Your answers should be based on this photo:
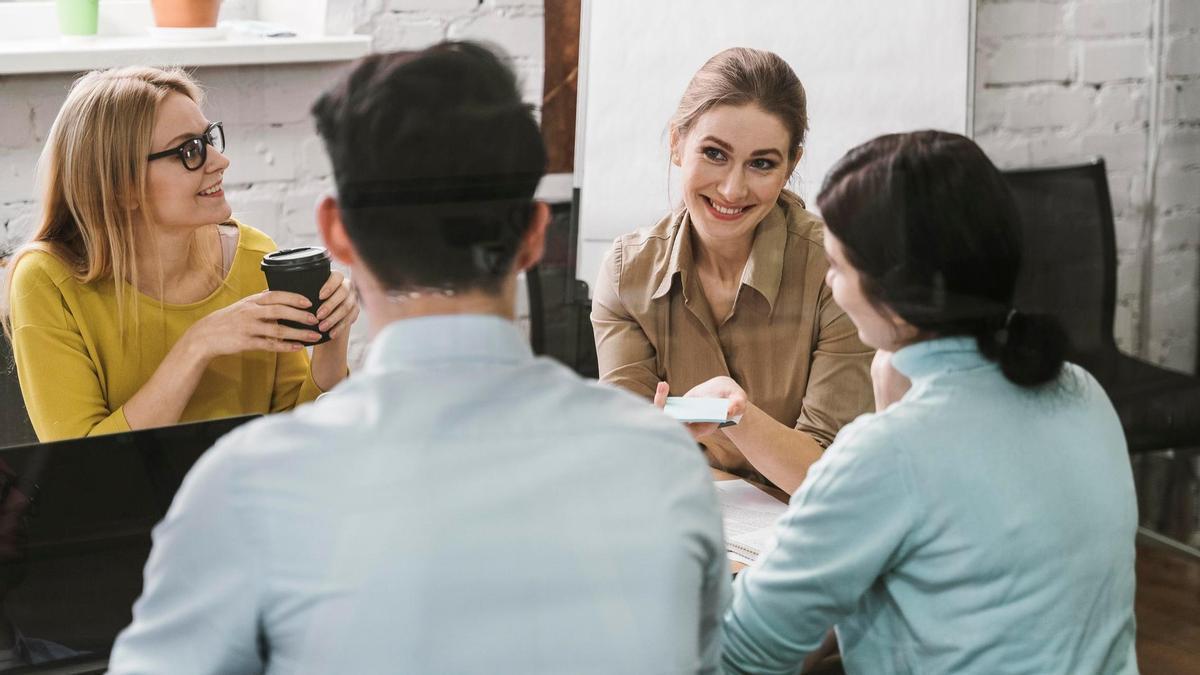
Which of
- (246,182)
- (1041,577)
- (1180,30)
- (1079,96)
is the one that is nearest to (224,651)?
(246,182)

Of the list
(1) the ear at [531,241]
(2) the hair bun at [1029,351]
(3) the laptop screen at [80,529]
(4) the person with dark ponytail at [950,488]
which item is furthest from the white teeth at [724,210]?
(3) the laptop screen at [80,529]

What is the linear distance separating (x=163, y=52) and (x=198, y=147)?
0.09 m

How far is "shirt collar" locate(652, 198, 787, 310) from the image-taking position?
1405 millimetres

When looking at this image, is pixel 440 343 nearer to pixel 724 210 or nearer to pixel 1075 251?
pixel 724 210

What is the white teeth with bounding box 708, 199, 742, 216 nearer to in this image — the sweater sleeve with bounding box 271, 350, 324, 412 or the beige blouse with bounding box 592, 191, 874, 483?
the beige blouse with bounding box 592, 191, 874, 483

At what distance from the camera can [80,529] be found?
1.24m

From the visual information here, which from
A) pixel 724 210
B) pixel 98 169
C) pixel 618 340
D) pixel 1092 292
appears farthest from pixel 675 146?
pixel 1092 292

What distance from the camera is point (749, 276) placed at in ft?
4.77

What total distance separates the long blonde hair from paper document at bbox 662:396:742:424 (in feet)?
1.84

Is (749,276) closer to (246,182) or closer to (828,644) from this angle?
(828,644)

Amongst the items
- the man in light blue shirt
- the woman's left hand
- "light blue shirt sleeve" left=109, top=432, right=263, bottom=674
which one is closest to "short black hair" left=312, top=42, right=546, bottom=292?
the man in light blue shirt

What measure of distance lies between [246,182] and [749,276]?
22.4 inches

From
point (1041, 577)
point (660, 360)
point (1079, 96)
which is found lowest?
point (1041, 577)

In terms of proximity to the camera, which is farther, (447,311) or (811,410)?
(811,410)
